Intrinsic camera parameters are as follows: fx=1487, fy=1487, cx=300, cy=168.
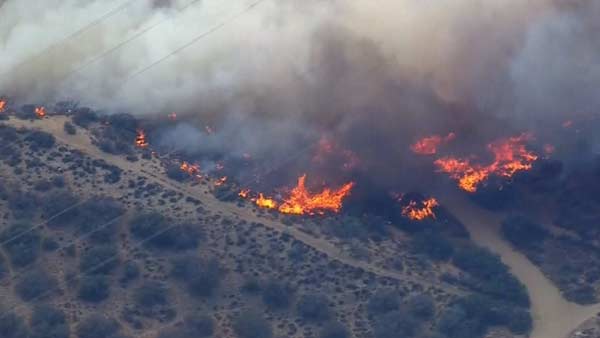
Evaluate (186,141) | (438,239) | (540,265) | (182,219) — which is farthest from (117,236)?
(540,265)

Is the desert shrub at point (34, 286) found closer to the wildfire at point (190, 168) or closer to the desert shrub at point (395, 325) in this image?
the wildfire at point (190, 168)

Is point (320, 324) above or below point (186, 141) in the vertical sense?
below

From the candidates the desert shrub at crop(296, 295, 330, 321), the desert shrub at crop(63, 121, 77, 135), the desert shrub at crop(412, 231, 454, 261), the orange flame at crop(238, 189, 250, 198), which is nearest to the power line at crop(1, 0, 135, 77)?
the desert shrub at crop(63, 121, 77, 135)

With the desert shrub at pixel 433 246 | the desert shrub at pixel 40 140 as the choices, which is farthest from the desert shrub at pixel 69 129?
the desert shrub at pixel 433 246

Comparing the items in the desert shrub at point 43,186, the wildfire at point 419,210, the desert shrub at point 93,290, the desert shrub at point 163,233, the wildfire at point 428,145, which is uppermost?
the wildfire at point 428,145

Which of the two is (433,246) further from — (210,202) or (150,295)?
(150,295)

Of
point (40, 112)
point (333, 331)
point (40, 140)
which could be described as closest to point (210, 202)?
point (333, 331)

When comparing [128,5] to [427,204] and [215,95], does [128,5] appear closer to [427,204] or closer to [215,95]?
[215,95]
